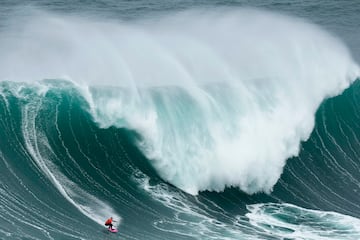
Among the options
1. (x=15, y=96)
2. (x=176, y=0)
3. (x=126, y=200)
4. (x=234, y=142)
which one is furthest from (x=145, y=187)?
(x=176, y=0)

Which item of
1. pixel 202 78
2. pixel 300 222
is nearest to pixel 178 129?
pixel 202 78

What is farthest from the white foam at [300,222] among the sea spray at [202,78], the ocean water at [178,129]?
the sea spray at [202,78]

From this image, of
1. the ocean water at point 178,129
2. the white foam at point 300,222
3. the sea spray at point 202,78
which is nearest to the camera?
the white foam at point 300,222

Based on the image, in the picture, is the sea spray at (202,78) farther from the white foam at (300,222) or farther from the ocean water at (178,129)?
the white foam at (300,222)

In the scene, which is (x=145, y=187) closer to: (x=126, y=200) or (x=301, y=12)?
(x=126, y=200)

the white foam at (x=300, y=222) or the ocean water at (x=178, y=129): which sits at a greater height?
the ocean water at (x=178, y=129)

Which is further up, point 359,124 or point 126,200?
point 359,124
